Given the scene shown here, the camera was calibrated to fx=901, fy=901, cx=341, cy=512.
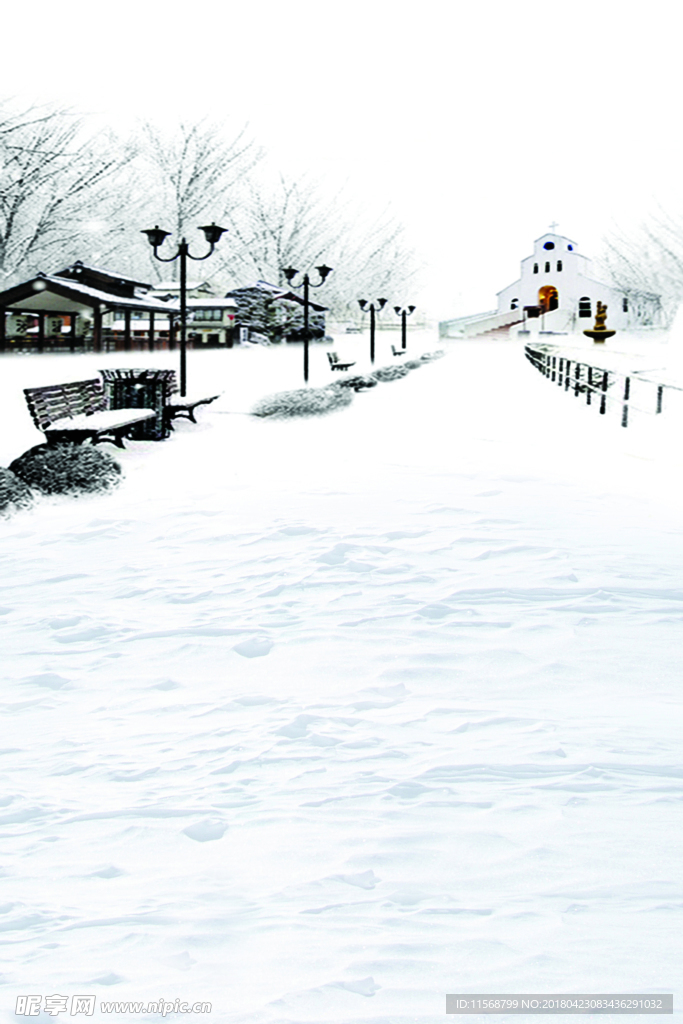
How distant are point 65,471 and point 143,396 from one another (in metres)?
4.63

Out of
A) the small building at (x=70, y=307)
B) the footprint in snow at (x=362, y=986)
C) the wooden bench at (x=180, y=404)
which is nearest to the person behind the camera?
the footprint in snow at (x=362, y=986)

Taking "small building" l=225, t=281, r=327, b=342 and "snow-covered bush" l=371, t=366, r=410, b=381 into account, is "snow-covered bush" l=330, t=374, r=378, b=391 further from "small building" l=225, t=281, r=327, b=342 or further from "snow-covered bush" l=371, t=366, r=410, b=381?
"small building" l=225, t=281, r=327, b=342

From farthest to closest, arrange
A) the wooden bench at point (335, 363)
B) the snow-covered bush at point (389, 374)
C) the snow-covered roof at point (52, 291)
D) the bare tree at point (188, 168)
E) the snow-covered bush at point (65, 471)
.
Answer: the bare tree at point (188, 168), the snow-covered roof at point (52, 291), the wooden bench at point (335, 363), the snow-covered bush at point (389, 374), the snow-covered bush at point (65, 471)

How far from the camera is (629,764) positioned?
128 inches

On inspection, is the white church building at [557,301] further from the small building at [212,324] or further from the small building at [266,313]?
the small building at [212,324]

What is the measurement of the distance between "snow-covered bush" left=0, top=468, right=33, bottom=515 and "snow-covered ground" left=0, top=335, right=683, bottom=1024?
120 millimetres

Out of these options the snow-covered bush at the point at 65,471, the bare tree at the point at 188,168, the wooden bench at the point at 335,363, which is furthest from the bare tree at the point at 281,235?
the snow-covered bush at the point at 65,471

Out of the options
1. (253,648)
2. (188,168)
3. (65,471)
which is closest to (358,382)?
(65,471)

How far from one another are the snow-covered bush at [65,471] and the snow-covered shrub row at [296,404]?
6.97 meters

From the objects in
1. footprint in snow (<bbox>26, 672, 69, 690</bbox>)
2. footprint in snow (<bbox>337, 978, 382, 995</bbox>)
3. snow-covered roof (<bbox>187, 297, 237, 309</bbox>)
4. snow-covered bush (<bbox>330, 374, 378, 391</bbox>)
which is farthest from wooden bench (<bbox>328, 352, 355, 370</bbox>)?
footprint in snow (<bbox>337, 978, 382, 995</bbox>)

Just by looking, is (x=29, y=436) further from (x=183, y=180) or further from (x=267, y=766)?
(x=183, y=180)

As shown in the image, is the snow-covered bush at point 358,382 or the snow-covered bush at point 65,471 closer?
the snow-covered bush at point 65,471

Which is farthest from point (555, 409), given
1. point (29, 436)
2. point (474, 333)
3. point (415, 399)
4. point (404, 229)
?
point (404, 229)

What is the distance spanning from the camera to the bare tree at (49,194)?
1790 inches
